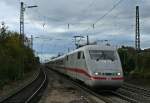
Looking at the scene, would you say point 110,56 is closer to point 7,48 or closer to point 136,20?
point 136,20

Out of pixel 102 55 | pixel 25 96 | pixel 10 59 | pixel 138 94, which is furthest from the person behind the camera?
pixel 10 59

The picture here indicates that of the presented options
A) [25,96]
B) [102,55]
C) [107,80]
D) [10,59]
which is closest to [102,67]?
[107,80]

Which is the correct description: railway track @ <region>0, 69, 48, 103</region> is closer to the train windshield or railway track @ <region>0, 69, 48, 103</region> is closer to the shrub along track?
the train windshield

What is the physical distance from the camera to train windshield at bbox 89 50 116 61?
23.7 m

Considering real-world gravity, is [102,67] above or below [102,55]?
below

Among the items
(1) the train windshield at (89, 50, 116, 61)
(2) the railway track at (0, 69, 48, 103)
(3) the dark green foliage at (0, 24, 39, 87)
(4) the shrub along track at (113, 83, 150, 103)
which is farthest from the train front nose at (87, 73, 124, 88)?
(3) the dark green foliage at (0, 24, 39, 87)

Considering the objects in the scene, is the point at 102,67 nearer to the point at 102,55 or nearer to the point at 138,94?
the point at 102,55

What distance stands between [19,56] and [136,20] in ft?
54.3

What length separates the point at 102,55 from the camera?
2400 cm

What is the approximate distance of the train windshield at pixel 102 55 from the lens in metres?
23.7

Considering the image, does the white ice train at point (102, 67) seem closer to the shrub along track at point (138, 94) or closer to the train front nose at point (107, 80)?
the train front nose at point (107, 80)

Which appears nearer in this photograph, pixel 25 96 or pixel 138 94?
pixel 138 94

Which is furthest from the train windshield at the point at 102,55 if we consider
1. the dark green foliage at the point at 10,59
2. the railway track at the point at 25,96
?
the dark green foliage at the point at 10,59

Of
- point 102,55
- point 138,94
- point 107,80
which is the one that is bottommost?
point 138,94
